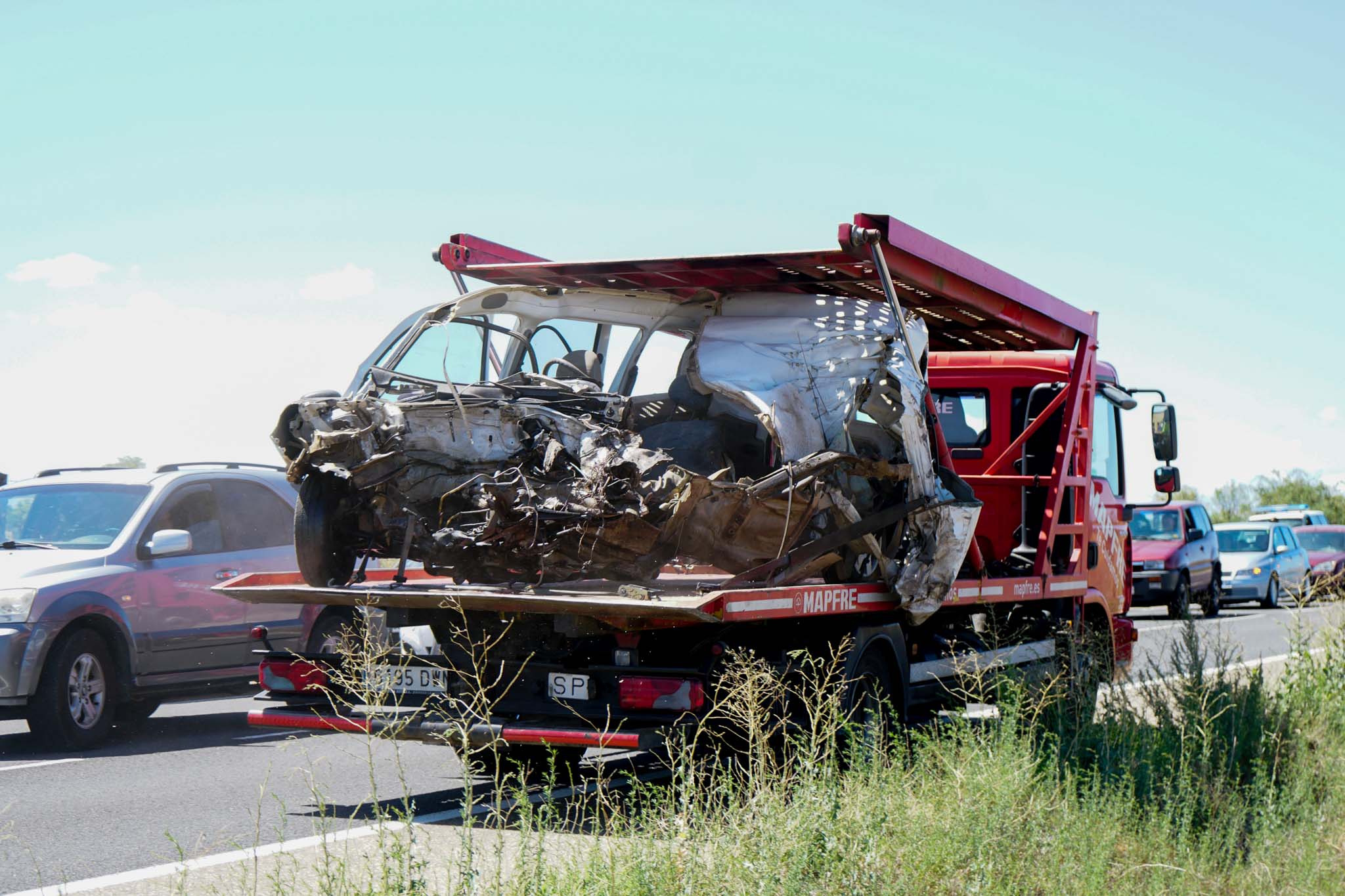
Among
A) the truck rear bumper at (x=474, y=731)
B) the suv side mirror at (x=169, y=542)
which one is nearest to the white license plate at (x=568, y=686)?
the truck rear bumper at (x=474, y=731)

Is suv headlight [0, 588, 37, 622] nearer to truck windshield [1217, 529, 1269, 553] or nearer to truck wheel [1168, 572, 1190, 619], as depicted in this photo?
truck wheel [1168, 572, 1190, 619]

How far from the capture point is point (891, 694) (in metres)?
8.06

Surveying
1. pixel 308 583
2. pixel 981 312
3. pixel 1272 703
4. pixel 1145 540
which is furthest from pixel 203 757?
pixel 1145 540

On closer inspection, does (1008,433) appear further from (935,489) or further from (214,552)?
(214,552)

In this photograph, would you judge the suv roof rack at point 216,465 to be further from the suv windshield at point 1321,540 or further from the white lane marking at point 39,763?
the suv windshield at point 1321,540

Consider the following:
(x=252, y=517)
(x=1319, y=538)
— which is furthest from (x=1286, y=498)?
(x=252, y=517)

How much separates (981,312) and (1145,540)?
53.4 feet

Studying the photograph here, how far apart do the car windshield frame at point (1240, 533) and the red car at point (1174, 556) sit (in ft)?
10.2

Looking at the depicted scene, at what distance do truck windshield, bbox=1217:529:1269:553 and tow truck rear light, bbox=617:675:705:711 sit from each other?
24.0m

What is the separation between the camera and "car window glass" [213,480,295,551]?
10.8 m

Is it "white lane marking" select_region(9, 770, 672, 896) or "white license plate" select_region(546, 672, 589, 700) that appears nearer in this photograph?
"white lane marking" select_region(9, 770, 672, 896)

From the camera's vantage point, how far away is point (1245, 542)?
28.4 meters

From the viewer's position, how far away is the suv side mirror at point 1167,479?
11.1 m

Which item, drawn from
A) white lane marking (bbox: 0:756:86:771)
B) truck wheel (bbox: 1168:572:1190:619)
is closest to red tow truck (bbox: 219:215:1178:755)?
white lane marking (bbox: 0:756:86:771)
